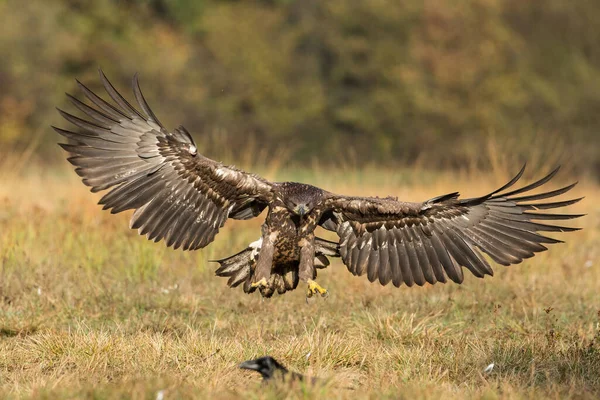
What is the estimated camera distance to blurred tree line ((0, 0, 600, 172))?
1115 inches

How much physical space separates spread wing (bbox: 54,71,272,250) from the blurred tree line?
17.5 m

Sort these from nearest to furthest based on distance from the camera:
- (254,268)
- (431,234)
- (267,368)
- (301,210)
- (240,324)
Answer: (267,368), (301,210), (254,268), (431,234), (240,324)

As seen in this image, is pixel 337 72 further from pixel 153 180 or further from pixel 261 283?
pixel 261 283

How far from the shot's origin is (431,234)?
6574 mm

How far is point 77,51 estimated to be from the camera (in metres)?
30.0

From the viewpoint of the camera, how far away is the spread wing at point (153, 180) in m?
6.39

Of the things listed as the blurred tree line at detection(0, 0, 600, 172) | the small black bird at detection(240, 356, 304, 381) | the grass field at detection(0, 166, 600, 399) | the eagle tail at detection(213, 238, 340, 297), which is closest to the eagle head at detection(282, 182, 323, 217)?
the eagle tail at detection(213, 238, 340, 297)

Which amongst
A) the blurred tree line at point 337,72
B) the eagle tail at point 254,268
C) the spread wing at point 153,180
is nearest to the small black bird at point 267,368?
the eagle tail at point 254,268

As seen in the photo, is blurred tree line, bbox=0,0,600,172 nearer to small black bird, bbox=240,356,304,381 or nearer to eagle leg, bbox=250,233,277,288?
eagle leg, bbox=250,233,277,288

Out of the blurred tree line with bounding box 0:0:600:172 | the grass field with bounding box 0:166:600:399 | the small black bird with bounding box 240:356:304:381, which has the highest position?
the blurred tree line with bounding box 0:0:600:172

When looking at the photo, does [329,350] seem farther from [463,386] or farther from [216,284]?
[216,284]

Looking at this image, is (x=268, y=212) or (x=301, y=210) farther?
(x=268, y=212)

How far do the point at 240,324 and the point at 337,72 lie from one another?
30.3 m

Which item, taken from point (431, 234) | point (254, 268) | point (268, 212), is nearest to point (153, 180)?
point (268, 212)
